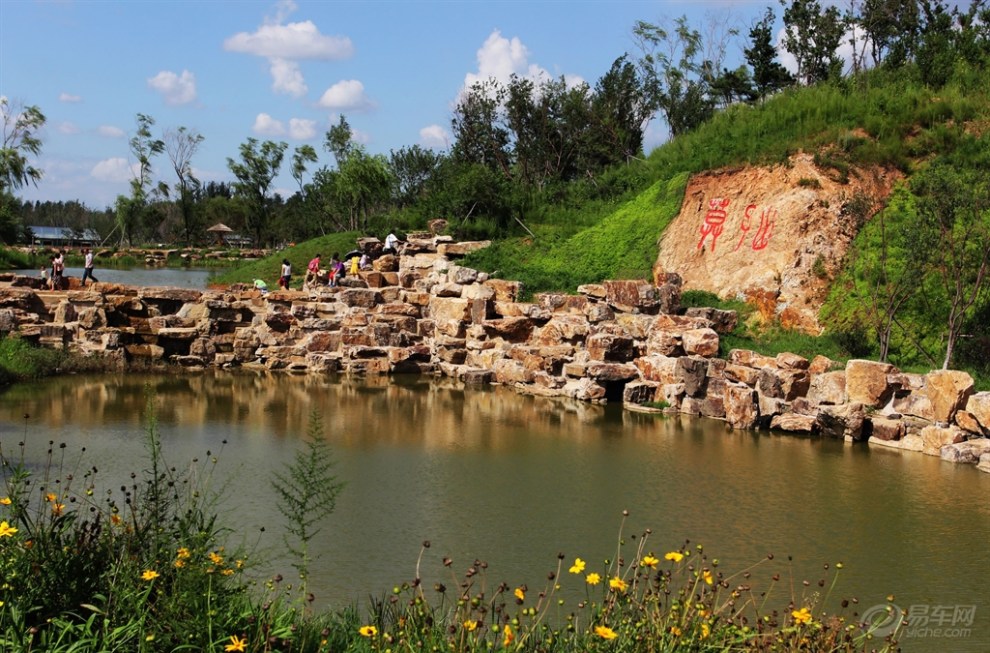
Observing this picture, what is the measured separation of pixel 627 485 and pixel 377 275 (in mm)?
13153

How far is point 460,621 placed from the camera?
5.42m

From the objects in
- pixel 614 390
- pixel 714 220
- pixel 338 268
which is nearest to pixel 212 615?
pixel 614 390

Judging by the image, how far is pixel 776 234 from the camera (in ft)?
66.8

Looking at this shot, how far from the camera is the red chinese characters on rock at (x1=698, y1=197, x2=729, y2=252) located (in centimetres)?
2184

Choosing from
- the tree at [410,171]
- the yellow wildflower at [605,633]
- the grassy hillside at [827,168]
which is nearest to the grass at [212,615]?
the yellow wildflower at [605,633]

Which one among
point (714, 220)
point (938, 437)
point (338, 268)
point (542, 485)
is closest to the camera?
point (542, 485)

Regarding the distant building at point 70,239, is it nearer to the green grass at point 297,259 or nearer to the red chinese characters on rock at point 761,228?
the green grass at point 297,259

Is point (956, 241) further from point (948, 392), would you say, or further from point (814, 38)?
point (814, 38)

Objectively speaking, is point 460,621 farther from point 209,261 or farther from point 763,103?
point 209,261

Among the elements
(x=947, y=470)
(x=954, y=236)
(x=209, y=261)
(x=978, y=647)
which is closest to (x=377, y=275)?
(x=954, y=236)

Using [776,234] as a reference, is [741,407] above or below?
below

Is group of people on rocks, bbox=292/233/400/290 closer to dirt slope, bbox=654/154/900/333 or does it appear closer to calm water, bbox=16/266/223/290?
dirt slope, bbox=654/154/900/333

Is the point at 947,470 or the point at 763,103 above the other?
the point at 763,103

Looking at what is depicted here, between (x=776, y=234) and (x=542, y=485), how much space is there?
11.2m
